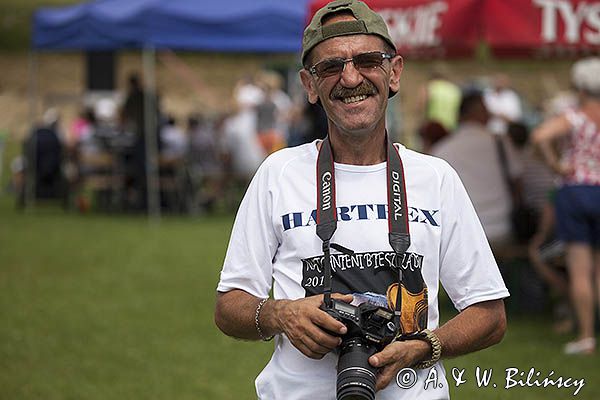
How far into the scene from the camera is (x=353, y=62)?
9.61ft

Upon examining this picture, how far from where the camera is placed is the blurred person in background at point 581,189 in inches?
295

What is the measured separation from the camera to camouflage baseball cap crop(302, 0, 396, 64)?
293 cm

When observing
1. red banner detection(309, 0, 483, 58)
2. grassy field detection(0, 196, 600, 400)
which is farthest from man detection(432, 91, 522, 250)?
red banner detection(309, 0, 483, 58)

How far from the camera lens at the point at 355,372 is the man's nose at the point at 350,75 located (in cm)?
68

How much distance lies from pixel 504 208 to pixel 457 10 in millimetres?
1971

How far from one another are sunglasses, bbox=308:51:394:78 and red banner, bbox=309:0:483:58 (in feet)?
16.3

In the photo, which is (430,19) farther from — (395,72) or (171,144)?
(171,144)

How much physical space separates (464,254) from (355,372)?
1.72 ft

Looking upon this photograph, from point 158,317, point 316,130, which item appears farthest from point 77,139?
point 158,317

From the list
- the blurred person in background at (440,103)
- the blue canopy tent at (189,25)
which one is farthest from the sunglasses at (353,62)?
the blurred person in background at (440,103)

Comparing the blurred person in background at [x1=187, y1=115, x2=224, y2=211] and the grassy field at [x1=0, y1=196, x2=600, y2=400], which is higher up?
the blurred person in background at [x1=187, y1=115, x2=224, y2=211]

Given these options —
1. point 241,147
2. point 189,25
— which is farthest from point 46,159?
point 189,25

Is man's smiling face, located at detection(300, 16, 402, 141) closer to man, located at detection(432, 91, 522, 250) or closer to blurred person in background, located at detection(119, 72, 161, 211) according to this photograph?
man, located at detection(432, 91, 522, 250)

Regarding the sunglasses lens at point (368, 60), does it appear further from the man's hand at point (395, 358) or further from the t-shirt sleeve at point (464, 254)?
the man's hand at point (395, 358)
